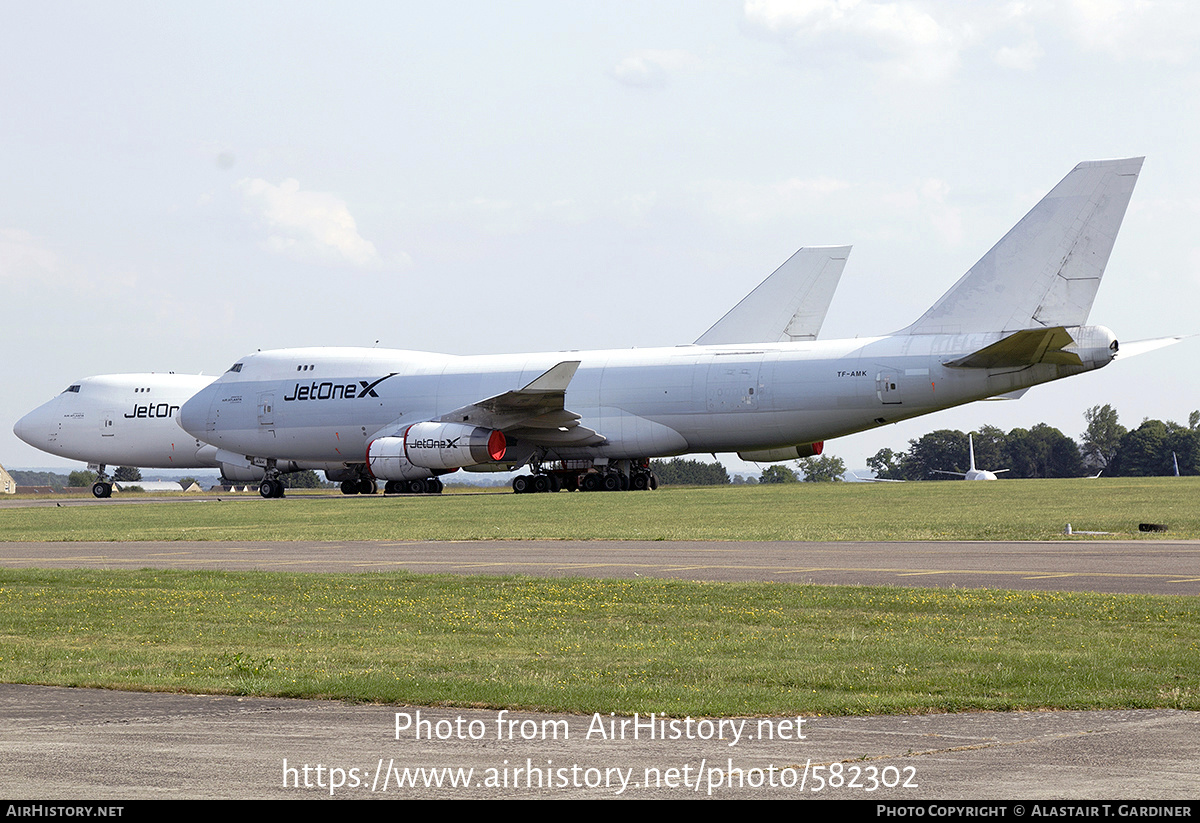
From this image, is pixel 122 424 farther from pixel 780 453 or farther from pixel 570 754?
pixel 570 754

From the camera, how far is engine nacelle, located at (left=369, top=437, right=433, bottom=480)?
5228cm

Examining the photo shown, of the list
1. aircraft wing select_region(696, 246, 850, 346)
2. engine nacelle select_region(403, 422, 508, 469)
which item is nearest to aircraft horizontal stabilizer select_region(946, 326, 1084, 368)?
aircraft wing select_region(696, 246, 850, 346)

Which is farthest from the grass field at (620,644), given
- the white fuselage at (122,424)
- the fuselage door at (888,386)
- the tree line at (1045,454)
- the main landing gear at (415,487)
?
the tree line at (1045,454)

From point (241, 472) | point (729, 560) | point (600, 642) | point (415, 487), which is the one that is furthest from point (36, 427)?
point (600, 642)

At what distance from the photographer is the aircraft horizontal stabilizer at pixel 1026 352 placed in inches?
1661

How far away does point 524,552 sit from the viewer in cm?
2308

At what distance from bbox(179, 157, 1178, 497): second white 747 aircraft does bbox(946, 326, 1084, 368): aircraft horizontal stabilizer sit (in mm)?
69

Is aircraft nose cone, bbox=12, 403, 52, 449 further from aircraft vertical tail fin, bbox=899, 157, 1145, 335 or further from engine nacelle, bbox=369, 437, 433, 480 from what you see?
aircraft vertical tail fin, bbox=899, 157, 1145, 335

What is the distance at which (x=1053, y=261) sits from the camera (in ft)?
148

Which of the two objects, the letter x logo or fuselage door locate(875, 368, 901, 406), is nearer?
fuselage door locate(875, 368, 901, 406)

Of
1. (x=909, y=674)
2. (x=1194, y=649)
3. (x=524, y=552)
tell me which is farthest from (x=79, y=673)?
(x=524, y=552)

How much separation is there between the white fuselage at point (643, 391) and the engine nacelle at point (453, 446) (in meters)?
2.91

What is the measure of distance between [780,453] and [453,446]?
12.5m
